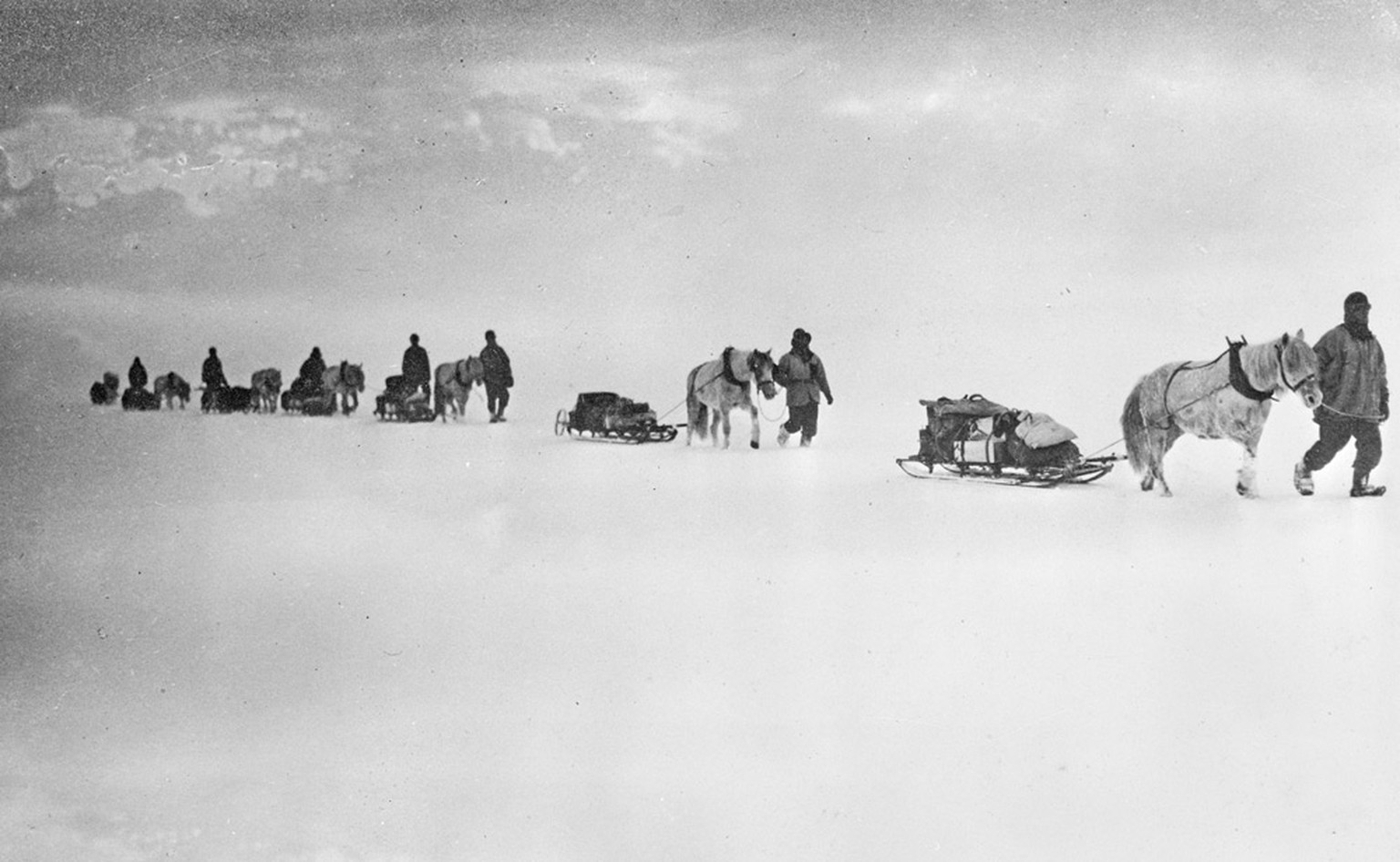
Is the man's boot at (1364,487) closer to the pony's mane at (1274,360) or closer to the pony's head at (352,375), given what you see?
the pony's mane at (1274,360)

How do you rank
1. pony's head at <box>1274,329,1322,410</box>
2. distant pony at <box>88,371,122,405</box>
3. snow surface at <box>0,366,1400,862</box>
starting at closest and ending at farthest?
pony's head at <box>1274,329,1322,410</box> < snow surface at <box>0,366,1400,862</box> < distant pony at <box>88,371,122,405</box>

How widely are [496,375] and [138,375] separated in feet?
3.23

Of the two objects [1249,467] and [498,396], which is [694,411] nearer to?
[498,396]

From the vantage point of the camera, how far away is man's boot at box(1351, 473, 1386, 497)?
308cm

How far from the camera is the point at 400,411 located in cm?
338

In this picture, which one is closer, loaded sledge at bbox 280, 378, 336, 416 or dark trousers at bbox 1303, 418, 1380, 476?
dark trousers at bbox 1303, 418, 1380, 476

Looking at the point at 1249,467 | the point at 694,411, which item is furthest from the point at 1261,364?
the point at 694,411

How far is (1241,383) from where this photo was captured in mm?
3043

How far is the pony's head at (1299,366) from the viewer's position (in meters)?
2.98

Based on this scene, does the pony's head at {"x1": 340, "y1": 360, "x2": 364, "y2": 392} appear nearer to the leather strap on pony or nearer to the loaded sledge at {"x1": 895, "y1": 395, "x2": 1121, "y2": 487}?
the loaded sledge at {"x1": 895, "y1": 395, "x2": 1121, "y2": 487}

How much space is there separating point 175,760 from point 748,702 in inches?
59.4

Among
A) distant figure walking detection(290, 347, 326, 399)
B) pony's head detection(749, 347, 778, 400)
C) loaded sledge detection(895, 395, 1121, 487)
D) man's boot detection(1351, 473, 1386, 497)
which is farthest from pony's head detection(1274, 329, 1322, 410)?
distant figure walking detection(290, 347, 326, 399)

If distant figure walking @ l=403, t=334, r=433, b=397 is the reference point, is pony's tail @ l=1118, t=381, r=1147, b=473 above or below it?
below

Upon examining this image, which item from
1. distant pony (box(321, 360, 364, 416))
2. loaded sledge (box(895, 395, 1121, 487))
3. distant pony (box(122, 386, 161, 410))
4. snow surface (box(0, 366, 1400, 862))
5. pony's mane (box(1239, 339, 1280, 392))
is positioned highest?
pony's mane (box(1239, 339, 1280, 392))
